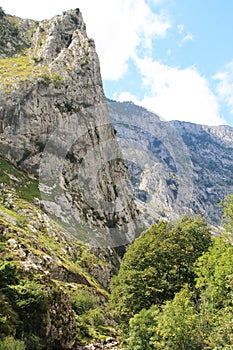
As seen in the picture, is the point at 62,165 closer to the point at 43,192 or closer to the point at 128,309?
the point at 43,192

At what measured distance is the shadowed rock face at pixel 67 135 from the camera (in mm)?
97250

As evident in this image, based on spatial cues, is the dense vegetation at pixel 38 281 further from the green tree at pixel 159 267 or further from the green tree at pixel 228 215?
the green tree at pixel 228 215

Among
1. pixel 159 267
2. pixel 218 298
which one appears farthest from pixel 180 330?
pixel 159 267

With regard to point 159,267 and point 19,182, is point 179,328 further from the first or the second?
point 19,182

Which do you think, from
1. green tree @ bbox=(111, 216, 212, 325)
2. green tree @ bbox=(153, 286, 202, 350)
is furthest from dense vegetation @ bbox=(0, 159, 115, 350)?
green tree @ bbox=(153, 286, 202, 350)

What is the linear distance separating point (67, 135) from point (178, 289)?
8282cm

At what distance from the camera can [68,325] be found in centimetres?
3362

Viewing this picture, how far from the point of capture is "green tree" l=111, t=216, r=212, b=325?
3575 cm

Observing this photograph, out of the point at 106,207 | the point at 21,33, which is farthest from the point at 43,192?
the point at 21,33

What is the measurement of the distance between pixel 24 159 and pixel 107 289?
4580 centimetres

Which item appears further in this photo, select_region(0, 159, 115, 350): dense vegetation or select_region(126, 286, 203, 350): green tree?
select_region(0, 159, 115, 350): dense vegetation

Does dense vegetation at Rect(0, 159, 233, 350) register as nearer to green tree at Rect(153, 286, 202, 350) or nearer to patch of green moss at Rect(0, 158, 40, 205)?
green tree at Rect(153, 286, 202, 350)

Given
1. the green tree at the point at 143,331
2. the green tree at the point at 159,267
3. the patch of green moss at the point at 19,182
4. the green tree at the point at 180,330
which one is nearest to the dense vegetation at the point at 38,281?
the patch of green moss at the point at 19,182

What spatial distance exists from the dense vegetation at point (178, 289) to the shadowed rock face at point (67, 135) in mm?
49663
